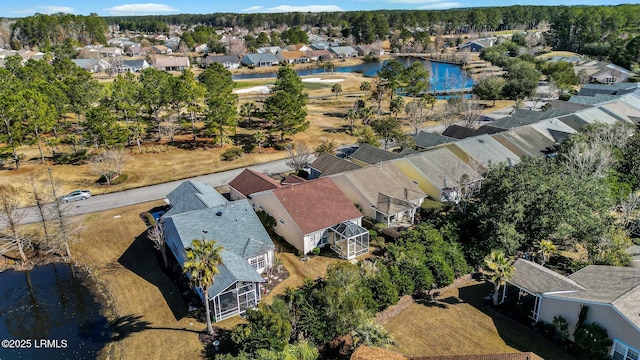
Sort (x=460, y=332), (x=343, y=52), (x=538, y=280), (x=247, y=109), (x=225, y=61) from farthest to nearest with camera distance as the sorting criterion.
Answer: (x=343, y=52) → (x=225, y=61) → (x=247, y=109) → (x=538, y=280) → (x=460, y=332)

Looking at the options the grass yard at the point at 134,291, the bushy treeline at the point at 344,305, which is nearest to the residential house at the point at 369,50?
the grass yard at the point at 134,291

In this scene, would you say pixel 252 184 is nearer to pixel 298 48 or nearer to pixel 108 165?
pixel 108 165

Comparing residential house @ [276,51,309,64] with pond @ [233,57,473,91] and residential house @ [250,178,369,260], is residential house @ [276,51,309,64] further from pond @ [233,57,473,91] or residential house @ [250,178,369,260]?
residential house @ [250,178,369,260]

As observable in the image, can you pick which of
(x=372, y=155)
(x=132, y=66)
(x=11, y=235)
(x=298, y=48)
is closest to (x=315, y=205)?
(x=372, y=155)

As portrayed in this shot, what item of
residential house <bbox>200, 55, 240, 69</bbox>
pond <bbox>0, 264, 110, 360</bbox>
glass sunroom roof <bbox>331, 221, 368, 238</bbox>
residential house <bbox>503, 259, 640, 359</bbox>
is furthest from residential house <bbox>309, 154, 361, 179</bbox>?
residential house <bbox>200, 55, 240, 69</bbox>

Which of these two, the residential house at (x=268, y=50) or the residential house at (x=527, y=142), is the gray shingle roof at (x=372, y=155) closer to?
the residential house at (x=527, y=142)

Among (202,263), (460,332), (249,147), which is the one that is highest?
(202,263)
